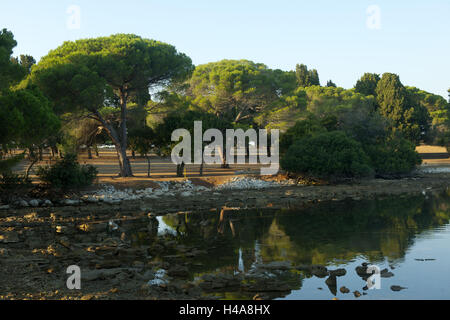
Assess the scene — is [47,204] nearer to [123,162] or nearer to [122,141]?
[123,162]

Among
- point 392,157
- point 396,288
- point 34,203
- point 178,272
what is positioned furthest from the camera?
point 392,157

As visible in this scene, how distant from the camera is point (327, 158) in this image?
110 ft

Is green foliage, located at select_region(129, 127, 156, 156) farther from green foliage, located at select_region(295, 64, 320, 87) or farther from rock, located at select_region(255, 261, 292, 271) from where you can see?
green foliage, located at select_region(295, 64, 320, 87)

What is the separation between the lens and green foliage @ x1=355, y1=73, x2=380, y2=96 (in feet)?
230

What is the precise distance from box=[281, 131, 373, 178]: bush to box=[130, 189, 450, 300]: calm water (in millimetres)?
7944

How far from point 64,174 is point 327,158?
1891cm

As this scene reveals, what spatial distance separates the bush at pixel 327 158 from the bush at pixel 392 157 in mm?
3679

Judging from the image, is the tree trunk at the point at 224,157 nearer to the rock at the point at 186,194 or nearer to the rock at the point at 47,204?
the rock at the point at 186,194

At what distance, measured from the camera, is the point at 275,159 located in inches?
1570

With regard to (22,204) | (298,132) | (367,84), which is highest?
(367,84)

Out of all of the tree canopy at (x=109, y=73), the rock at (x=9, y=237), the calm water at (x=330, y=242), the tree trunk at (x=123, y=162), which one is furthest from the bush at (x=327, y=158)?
the rock at (x=9, y=237)

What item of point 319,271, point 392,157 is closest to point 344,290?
point 319,271

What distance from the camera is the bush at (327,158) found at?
3341 cm
